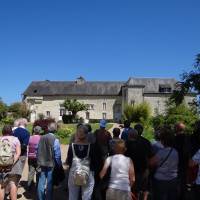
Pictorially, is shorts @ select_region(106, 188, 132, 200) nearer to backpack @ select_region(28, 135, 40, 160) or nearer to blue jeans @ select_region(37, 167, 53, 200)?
blue jeans @ select_region(37, 167, 53, 200)

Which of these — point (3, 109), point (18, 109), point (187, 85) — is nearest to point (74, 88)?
point (18, 109)

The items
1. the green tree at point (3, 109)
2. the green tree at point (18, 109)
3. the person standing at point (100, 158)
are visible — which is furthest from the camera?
the green tree at point (18, 109)

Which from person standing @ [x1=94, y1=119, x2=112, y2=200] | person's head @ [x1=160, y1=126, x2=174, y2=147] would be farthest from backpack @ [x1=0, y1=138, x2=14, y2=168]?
person's head @ [x1=160, y1=126, x2=174, y2=147]

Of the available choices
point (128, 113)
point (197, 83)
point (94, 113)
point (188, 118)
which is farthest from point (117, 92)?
point (197, 83)

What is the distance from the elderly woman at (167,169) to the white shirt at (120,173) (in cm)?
80

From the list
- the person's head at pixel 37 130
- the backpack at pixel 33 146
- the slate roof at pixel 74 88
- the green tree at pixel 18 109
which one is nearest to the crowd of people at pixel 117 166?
the backpack at pixel 33 146

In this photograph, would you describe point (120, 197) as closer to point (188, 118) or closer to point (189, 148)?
point (189, 148)

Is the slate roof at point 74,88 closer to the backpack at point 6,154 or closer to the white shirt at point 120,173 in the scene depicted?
the backpack at point 6,154

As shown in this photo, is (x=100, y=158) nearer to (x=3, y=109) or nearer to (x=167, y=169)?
(x=167, y=169)

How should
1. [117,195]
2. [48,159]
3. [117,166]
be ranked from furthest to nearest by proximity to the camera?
[48,159] → [117,166] → [117,195]

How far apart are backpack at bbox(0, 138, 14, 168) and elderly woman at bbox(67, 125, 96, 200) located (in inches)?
54.0

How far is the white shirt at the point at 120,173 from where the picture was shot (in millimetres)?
6652

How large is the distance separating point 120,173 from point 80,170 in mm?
802

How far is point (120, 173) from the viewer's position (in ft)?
21.9
